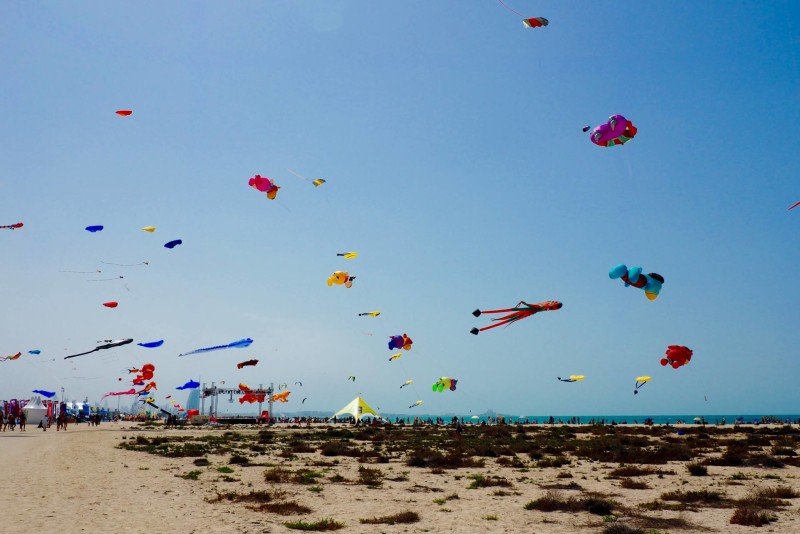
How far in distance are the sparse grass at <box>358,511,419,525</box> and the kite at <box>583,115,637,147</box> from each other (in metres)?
12.3

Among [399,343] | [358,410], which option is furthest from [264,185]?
[358,410]

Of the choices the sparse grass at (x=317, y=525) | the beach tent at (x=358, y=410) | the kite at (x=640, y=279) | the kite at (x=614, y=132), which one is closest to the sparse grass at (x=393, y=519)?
the sparse grass at (x=317, y=525)

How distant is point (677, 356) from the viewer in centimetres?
2286

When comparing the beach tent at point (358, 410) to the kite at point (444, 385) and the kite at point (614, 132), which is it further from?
the kite at point (614, 132)

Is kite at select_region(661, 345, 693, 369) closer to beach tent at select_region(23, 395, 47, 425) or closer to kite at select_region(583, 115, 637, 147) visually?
kite at select_region(583, 115, 637, 147)

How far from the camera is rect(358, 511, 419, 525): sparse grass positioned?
13787 millimetres

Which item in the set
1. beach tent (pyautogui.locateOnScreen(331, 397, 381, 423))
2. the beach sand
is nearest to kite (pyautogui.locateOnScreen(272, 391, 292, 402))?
beach tent (pyautogui.locateOnScreen(331, 397, 381, 423))

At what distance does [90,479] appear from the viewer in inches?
781

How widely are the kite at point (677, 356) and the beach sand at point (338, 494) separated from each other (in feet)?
14.7

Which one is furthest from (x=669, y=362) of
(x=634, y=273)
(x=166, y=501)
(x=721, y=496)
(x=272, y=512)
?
(x=166, y=501)

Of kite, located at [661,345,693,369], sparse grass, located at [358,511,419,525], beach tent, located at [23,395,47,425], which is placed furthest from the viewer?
beach tent, located at [23,395,47,425]

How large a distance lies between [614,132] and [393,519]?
12900mm

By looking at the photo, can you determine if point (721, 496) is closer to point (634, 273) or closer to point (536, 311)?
point (634, 273)

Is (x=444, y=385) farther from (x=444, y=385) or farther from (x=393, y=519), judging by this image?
(x=393, y=519)
